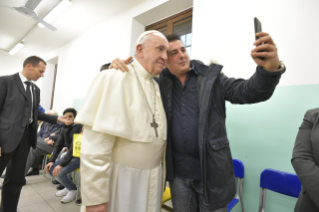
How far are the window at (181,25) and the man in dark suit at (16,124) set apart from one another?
7.99 ft

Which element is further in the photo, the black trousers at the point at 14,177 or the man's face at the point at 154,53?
the black trousers at the point at 14,177

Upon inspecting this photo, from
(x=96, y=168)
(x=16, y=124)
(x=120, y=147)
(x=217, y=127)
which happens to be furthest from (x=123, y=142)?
(x=16, y=124)

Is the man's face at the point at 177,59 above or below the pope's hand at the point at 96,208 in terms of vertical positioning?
above

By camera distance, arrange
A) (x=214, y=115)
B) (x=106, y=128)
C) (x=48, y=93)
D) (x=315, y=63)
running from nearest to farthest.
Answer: (x=106, y=128) < (x=214, y=115) < (x=315, y=63) < (x=48, y=93)

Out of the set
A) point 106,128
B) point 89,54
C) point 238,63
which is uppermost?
point 89,54

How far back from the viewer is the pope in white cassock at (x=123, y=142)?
965 millimetres

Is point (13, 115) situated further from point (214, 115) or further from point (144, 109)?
point (214, 115)

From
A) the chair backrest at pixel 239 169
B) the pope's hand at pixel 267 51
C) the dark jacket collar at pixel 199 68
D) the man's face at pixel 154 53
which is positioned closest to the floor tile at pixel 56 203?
the chair backrest at pixel 239 169

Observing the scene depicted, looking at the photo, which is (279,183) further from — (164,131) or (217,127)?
(164,131)

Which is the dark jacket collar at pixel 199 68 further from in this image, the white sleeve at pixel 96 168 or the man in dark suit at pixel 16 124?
the man in dark suit at pixel 16 124

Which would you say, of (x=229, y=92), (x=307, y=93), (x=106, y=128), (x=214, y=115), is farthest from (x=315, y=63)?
(x=106, y=128)

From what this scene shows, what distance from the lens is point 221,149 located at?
1.05 metres

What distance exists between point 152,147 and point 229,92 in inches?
23.6

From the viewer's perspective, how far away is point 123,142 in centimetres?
109
